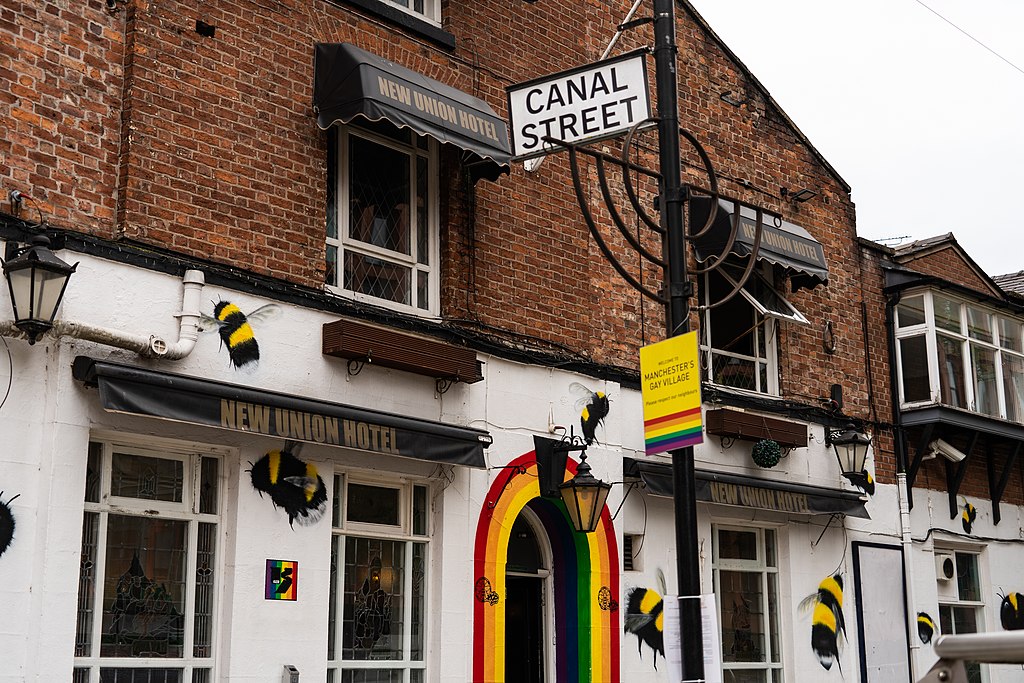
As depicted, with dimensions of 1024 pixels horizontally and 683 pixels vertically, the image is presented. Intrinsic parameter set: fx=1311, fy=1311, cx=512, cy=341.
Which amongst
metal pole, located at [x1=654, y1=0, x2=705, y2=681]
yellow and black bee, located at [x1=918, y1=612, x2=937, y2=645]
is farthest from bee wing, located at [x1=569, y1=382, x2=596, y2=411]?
yellow and black bee, located at [x1=918, y1=612, x2=937, y2=645]

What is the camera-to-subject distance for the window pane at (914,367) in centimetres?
1697

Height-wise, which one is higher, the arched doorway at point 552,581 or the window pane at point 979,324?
the window pane at point 979,324

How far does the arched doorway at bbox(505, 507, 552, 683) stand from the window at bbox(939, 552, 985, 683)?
668 centimetres

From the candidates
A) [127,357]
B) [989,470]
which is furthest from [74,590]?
[989,470]

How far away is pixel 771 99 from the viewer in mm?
16500

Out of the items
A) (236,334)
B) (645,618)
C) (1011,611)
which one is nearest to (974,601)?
(1011,611)

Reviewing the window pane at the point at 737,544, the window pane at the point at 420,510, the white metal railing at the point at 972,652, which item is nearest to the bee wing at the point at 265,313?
the window pane at the point at 420,510

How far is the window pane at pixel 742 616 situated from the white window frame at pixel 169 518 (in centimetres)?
654

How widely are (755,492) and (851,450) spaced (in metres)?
1.97

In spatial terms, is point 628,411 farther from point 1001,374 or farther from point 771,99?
point 1001,374

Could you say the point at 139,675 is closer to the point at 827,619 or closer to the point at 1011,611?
the point at 827,619

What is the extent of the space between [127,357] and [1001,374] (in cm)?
1269

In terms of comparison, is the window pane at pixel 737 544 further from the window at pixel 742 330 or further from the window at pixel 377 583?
the window at pixel 377 583

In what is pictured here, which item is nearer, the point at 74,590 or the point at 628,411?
the point at 74,590
